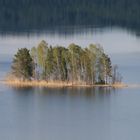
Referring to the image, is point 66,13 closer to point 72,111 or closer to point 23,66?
point 23,66

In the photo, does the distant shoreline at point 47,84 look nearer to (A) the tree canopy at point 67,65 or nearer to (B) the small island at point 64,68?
(B) the small island at point 64,68

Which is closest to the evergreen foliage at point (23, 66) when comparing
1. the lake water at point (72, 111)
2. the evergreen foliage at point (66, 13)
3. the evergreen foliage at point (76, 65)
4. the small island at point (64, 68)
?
the small island at point (64, 68)

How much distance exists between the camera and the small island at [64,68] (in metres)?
63.4

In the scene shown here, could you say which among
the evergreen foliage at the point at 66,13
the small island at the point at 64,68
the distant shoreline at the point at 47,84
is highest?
the evergreen foliage at the point at 66,13

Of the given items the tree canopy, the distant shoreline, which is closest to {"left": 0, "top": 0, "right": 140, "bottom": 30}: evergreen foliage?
the tree canopy

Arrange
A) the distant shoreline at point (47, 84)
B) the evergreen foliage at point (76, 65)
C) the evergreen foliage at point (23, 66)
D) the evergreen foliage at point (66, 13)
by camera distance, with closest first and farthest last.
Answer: the distant shoreline at point (47, 84) → the evergreen foliage at point (76, 65) → the evergreen foliage at point (23, 66) → the evergreen foliage at point (66, 13)

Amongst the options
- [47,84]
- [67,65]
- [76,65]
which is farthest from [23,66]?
[76,65]

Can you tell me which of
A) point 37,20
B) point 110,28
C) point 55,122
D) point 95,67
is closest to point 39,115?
point 55,122

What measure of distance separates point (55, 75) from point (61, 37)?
118 feet

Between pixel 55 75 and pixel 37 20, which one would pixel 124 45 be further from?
pixel 37 20

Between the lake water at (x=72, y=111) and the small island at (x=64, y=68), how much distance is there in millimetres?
1796

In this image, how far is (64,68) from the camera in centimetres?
6444

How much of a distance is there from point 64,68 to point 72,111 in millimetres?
12464

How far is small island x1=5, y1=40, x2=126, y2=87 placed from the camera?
63.4m
